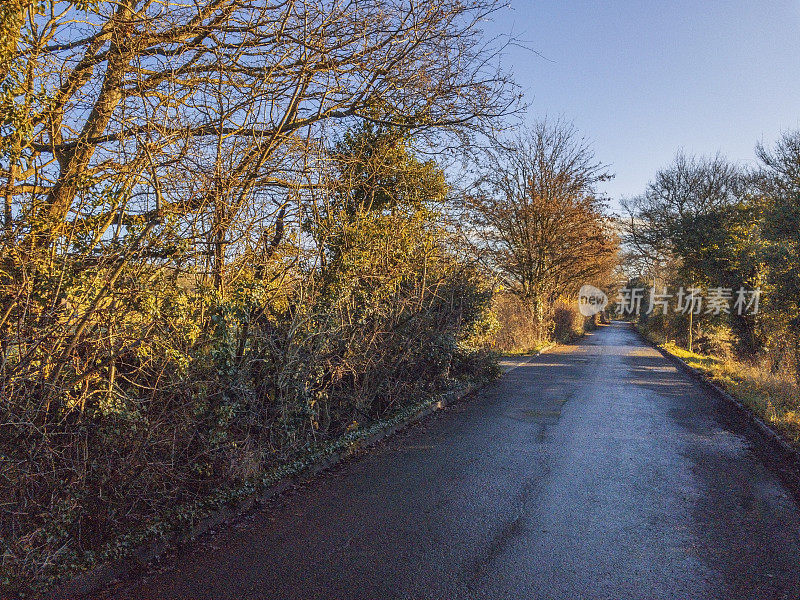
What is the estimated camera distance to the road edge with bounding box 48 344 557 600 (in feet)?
12.5

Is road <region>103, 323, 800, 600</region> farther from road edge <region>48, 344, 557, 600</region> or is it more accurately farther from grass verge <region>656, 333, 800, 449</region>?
grass verge <region>656, 333, 800, 449</region>

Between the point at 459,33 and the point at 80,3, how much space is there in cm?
441

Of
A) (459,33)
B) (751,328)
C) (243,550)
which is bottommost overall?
(243,550)

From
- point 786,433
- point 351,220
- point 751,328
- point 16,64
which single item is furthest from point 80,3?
point 751,328

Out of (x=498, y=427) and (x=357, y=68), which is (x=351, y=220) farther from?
(x=498, y=427)

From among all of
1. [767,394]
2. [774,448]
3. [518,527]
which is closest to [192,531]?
[518,527]

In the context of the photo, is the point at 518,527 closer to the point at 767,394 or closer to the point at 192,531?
the point at 192,531

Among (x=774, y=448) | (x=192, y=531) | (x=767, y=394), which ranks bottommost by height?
(x=192, y=531)

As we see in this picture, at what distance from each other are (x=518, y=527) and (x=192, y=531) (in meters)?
2.84

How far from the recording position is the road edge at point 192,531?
3816mm

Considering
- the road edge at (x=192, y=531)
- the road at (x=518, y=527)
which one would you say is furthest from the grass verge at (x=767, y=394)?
the road edge at (x=192, y=531)

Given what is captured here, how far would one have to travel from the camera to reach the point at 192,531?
15.3 feet

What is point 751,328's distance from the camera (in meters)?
22.2

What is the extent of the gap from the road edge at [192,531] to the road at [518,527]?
0.15 m
